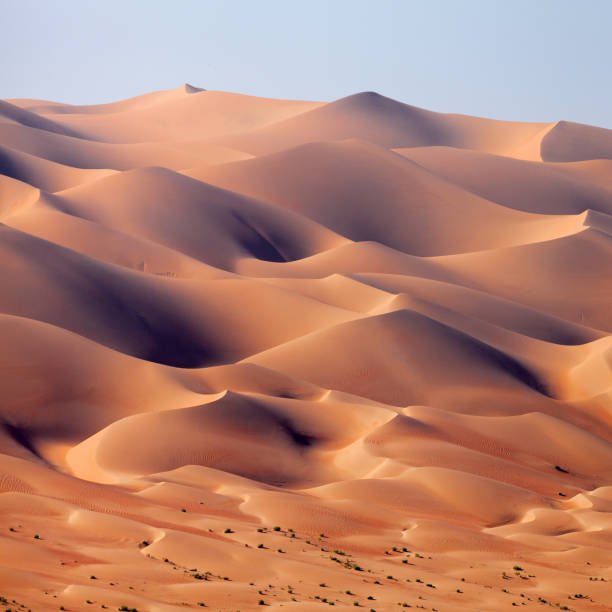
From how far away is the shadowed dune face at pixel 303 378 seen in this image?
2316 cm

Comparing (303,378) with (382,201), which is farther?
(382,201)

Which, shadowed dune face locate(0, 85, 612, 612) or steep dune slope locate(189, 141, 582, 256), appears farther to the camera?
steep dune slope locate(189, 141, 582, 256)

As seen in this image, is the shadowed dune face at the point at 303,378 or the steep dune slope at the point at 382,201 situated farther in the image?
the steep dune slope at the point at 382,201

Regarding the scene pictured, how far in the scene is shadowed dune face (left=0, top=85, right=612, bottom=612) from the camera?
23156 millimetres

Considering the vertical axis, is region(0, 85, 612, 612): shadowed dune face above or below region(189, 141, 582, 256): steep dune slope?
below

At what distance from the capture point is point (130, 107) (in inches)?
6289

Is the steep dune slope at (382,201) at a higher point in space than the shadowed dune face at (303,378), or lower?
higher

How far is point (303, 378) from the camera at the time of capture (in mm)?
48188

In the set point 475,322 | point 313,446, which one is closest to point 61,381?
point 313,446

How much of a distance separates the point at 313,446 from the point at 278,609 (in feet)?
70.7

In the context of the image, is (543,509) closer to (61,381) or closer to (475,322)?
(61,381)

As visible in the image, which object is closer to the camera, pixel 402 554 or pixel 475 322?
pixel 402 554

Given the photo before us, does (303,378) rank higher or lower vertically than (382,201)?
lower

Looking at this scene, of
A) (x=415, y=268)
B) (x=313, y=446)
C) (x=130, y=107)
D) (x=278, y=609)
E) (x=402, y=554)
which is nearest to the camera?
(x=278, y=609)
